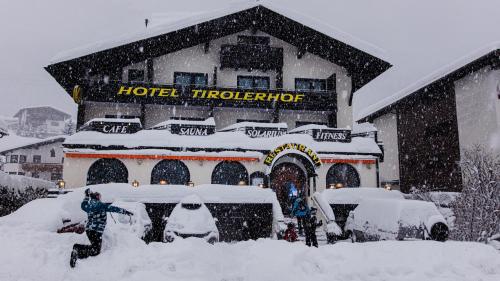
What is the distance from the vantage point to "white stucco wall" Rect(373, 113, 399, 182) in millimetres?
28375

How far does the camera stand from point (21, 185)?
1933 centimetres

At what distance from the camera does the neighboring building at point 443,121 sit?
18.3 m

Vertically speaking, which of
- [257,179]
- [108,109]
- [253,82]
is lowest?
[257,179]

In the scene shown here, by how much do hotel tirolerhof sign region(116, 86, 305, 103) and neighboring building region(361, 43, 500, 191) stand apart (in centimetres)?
799

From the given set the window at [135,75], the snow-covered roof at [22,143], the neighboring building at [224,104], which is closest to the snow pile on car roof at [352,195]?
the neighboring building at [224,104]

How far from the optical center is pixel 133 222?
11.7 meters

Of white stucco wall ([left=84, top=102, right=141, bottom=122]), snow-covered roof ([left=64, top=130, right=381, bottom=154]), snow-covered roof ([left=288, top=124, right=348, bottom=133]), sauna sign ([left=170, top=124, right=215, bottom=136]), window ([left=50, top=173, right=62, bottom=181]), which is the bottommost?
window ([left=50, top=173, right=62, bottom=181])

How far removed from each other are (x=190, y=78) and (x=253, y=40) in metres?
4.48

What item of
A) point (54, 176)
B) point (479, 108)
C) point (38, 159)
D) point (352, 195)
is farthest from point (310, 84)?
point (38, 159)

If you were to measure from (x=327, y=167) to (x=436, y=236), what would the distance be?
317 inches

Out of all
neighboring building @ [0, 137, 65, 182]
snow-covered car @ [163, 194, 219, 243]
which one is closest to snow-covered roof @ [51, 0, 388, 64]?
snow-covered car @ [163, 194, 219, 243]

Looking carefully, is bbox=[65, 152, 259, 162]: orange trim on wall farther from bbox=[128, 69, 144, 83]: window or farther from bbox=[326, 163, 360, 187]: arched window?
bbox=[128, 69, 144, 83]: window

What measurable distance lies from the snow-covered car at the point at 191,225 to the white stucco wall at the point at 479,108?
1377 cm

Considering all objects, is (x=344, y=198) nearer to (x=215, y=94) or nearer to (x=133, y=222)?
(x=215, y=94)
